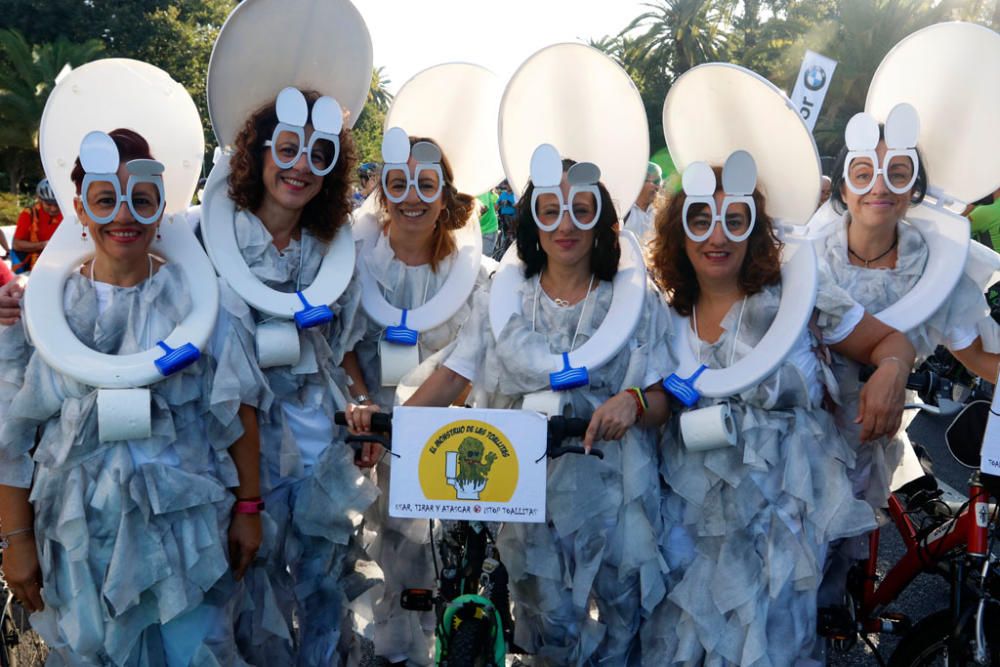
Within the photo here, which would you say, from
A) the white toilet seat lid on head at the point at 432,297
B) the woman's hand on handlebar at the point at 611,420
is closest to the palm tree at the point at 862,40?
the white toilet seat lid on head at the point at 432,297

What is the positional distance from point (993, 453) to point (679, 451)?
953 mm

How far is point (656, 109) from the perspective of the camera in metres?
38.9

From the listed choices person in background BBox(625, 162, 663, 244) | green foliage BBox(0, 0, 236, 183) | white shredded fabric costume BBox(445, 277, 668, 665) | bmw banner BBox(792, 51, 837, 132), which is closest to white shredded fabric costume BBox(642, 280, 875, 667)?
white shredded fabric costume BBox(445, 277, 668, 665)

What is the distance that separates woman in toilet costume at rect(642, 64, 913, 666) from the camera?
2.96 m

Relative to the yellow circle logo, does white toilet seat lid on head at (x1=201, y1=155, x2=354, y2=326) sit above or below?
above

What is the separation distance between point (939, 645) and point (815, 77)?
16.8 feet

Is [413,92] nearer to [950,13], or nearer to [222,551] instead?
[222,551]

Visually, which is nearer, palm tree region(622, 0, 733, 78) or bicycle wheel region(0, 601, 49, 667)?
bicycle wheel region(0, 601, 49, 667)

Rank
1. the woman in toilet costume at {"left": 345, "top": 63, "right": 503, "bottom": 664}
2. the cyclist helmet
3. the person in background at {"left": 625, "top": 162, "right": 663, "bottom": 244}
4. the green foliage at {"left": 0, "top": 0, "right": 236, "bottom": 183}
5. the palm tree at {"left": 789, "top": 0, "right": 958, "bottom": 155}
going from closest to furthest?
the woman in toilet costume at {"left": 345, "top": 63, "right": 503, "bottom": 664} < the person in background at {"left": 625, "top": 162, "right": 663, "bottom": 244} < the cyclist helmet < the palm tree at {"left": 789, "top": 0, "right": 958, "bottom": 155} < the green foliage at {"left": 0, "top": 0, "right": 236, "bottom": 183}

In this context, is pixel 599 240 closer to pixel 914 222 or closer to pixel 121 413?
pixel 914 222

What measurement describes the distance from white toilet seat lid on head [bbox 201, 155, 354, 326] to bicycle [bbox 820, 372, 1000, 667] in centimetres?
214

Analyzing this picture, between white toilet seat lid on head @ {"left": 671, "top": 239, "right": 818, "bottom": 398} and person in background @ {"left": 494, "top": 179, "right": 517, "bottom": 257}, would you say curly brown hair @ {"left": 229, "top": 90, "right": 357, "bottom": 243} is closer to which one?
white toilet seat lid on head @ {"left": 671, "top": 239, "right": 818, "bottom": 398}

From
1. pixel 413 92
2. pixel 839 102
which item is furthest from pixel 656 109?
pixel 413 92

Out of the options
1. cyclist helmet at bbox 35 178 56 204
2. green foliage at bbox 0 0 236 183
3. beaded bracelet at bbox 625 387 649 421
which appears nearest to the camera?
beaded bracelet at bbox 625 387 649 421
